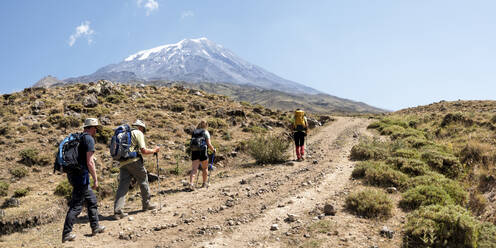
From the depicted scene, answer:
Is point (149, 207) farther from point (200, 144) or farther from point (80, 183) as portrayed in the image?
point (200, 144)

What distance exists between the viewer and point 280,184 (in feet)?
25.5

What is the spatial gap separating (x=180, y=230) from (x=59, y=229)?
320 centimetres

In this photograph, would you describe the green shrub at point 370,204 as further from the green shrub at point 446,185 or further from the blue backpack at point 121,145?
the blue backpack at point 121,145

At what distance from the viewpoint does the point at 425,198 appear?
5621mm

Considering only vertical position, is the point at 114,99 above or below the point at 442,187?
above

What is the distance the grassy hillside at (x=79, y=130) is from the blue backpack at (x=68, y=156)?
384 centimetres

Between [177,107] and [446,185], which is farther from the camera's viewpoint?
[177,107]

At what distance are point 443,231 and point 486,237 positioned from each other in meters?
0.77

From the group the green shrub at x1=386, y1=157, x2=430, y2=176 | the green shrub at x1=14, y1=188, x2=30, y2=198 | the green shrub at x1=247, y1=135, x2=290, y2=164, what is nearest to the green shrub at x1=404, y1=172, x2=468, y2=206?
the green shrub at x1=386, y1=157, x2=430, y2=176

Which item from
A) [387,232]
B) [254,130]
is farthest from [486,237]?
[254,130]

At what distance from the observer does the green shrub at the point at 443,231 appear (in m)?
4.07

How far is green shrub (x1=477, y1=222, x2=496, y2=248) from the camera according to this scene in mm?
4093

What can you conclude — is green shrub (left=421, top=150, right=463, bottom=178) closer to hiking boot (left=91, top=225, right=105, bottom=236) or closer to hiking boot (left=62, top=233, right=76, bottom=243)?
hiking boot (left=91, top=225, right=105, bottom=236)

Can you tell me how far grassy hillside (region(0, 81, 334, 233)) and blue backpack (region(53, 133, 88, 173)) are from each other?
3.84m
